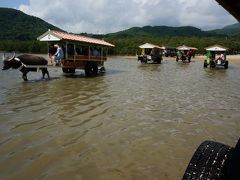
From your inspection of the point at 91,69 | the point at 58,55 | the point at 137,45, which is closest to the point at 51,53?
the point at 58,55

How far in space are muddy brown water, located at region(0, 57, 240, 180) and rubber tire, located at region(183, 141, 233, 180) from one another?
145cm

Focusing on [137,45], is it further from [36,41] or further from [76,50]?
[76,50]

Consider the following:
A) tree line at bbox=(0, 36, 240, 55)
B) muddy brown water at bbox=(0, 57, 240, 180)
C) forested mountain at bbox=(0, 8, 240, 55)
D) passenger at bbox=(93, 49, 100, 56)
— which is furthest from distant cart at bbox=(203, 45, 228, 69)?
forested mountain at bbox=(0, 8, 240, 55)

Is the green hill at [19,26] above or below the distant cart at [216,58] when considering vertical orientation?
above

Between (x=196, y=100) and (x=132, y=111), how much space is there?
133 inches

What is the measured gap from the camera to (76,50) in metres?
20.2

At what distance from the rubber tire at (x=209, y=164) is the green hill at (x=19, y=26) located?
486 ft

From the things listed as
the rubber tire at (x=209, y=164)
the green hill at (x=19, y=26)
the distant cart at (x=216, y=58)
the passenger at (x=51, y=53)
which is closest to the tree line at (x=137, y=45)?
the distant cart at (x=216, y=58)

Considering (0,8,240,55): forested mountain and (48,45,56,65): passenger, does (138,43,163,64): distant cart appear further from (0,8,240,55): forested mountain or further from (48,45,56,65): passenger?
(0,8,240,55): forested mountain

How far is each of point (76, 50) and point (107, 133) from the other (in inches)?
544

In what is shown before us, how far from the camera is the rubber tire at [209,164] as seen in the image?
10.7 feet

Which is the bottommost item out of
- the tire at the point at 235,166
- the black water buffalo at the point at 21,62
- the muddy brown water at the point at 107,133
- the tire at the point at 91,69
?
the muddy brown water at the point at 107,133

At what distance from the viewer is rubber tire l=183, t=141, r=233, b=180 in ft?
10.7

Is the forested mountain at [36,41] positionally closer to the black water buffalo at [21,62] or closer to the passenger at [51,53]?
the passenger at [51,53]
